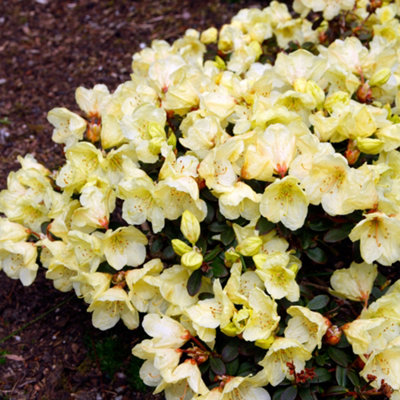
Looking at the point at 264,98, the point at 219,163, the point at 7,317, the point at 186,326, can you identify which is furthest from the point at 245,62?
the point at 7,317

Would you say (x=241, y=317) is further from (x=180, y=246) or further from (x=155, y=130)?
(x=155, y=130)

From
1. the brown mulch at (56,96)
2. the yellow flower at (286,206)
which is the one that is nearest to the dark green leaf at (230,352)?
the yellow flower at (286,206)

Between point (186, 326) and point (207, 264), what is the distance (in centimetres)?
25

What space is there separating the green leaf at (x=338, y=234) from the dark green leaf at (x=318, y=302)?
0.22 meters

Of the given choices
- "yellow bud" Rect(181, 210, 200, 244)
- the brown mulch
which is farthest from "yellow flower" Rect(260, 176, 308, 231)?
the brown mulch

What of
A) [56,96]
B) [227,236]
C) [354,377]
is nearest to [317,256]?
[227,236]

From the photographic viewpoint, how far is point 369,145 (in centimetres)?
219

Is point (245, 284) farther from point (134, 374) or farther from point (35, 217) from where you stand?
point (35, 217)

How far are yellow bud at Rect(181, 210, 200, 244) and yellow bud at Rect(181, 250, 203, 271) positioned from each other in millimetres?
61

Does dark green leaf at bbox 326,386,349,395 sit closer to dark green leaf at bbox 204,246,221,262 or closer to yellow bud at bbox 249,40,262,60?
dark green leaf at bbox 204,246,221,262

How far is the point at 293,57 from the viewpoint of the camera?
8.50 ft

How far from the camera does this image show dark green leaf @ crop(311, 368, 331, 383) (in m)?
2.13

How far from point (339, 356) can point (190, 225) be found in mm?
718

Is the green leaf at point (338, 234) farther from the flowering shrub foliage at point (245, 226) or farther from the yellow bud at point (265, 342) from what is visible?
the yellow bud at point (265, 342)
